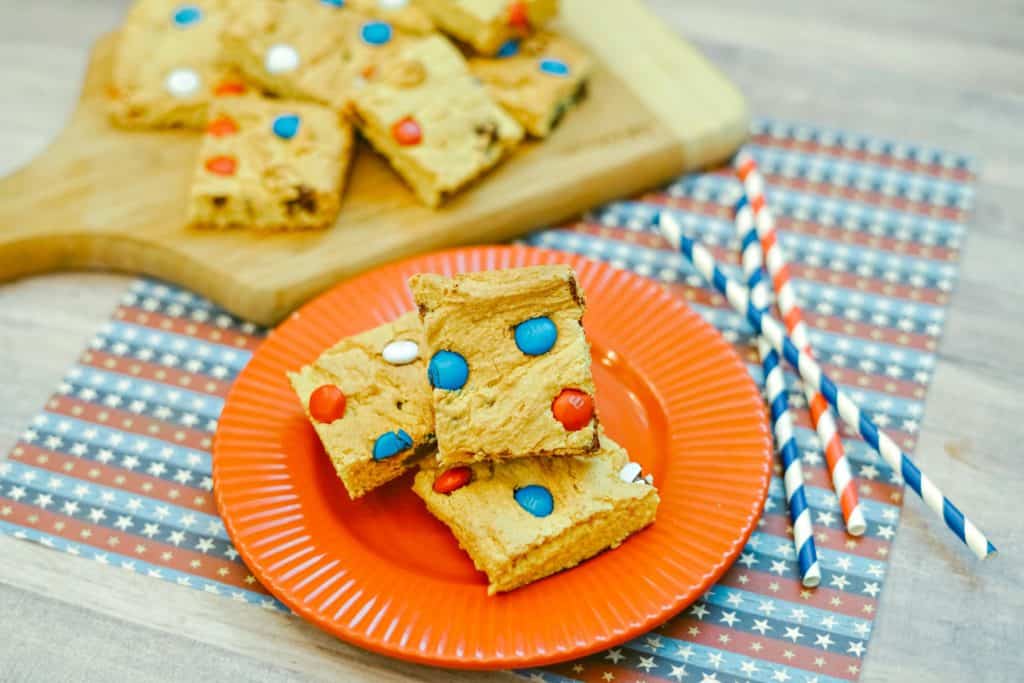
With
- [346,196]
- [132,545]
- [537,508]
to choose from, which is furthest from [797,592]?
[346,196]

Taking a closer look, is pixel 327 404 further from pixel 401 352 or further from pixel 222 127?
pixel 222 127

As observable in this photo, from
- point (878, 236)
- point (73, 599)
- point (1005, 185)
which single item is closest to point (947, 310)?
point (878, 236)

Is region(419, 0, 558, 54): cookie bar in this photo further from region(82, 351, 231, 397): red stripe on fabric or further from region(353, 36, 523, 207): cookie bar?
region(82, 351, 231, 397): red stripe on fabric

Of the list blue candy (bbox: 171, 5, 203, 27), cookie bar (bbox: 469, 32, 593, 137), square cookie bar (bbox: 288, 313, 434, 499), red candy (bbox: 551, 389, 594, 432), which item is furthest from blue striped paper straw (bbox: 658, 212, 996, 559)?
blue candy (bbox: 171, 5, 203, 27)

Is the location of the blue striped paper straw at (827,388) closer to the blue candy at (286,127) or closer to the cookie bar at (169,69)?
the blue candy at (286,127)

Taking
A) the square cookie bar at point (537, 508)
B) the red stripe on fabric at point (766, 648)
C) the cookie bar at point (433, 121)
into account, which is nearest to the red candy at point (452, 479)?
the square cookie bar at point (537, 508)
